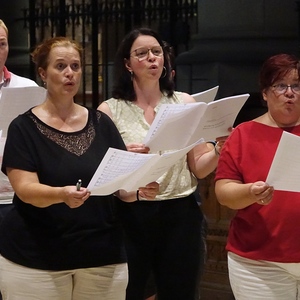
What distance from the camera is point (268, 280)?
234 cm

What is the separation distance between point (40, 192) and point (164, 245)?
0.76 meters

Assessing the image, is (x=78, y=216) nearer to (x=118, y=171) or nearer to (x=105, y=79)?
(x=118, y=171)

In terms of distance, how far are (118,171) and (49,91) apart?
435 millimetres

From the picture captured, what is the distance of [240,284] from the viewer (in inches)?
94.1

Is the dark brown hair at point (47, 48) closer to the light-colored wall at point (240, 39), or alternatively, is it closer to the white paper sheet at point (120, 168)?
the white paper sheet at point (120, 168)

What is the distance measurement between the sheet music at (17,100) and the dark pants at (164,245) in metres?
0.52

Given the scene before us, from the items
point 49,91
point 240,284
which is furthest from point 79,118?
point 240,284

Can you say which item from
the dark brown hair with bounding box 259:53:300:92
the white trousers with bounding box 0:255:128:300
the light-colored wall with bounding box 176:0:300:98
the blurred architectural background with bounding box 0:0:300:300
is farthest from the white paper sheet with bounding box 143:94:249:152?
the light-colored wall with bounding box 176:0:300:98

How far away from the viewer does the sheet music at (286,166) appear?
6.90 feet

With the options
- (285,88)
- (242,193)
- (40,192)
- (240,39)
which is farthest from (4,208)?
(240,39)

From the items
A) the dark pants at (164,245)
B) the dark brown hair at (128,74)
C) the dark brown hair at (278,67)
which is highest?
the dark brown hair at (278,67)

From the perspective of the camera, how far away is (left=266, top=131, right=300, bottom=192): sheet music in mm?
2104

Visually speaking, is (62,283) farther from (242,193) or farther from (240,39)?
(240,39)

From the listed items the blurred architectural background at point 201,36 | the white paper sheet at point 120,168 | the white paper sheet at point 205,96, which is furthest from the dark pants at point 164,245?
the blurred architectural background at point 201,36
